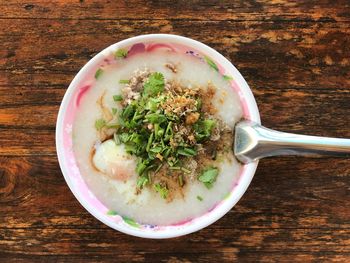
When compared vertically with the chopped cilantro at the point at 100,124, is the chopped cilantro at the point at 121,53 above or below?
above

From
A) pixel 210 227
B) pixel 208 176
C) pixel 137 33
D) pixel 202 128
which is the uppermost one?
pixel 137 33

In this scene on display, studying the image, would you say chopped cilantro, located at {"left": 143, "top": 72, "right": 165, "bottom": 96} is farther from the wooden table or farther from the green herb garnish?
the wooden table

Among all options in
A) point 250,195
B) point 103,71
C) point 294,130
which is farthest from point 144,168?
point 294,130

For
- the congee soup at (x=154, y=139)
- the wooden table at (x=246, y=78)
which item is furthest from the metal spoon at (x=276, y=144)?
the wooden table at (x=246, y=78)

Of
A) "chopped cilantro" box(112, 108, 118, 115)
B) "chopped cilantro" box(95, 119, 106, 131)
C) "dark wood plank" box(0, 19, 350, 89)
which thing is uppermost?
"dark wood plank" box(0, 19, 350, 89)

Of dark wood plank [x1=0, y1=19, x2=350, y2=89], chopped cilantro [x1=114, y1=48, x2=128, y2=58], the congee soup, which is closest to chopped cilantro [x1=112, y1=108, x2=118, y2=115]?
the congee soup

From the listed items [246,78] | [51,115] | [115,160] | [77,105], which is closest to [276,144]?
[246,78]

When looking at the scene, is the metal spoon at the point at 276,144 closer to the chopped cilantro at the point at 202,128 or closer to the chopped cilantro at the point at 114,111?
the chopped cilantro at the point at 202,128

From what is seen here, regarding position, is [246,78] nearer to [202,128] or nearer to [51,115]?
[202,128]
